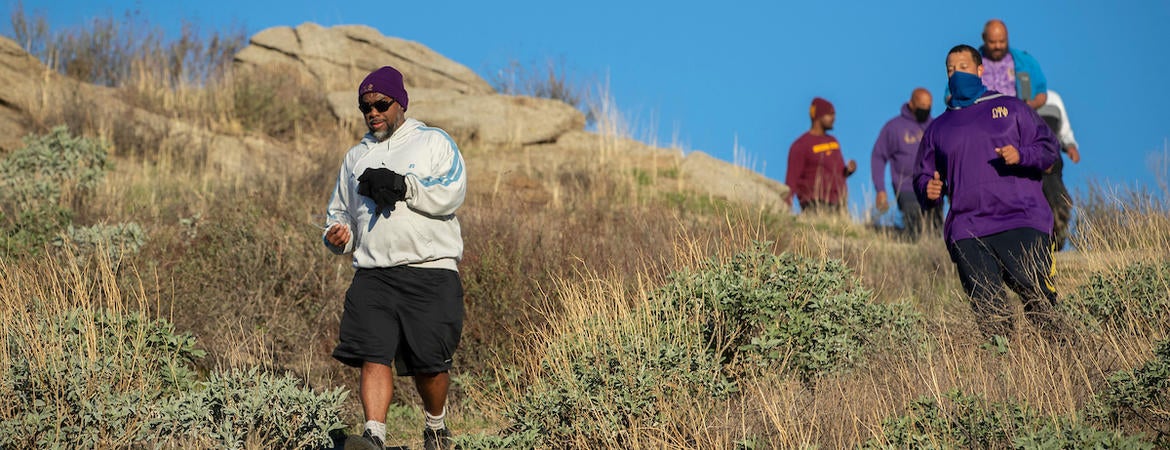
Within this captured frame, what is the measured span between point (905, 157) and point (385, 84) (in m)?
9.86

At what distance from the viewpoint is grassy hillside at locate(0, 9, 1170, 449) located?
5.96 meters

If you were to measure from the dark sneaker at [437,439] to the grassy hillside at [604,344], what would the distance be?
1.19 feet

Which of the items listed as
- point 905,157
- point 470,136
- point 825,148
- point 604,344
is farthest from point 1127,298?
point 470,136

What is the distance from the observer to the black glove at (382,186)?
6.33 meters

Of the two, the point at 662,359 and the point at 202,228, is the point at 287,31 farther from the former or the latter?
the point at 662,359

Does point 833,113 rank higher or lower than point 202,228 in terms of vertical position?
higher

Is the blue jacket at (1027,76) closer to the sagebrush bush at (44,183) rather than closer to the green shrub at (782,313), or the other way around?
the green shrub at (782,313)

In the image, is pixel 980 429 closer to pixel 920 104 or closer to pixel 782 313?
pixel 782 313

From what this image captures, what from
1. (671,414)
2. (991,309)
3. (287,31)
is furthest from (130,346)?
(287,31)

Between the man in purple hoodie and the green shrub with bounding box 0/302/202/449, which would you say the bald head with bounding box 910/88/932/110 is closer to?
the man in purple hoodie

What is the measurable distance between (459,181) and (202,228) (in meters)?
5.10

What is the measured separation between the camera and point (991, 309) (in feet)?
24.1

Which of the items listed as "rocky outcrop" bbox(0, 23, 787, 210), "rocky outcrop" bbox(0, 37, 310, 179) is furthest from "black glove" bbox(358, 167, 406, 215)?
"rocky outcrop" bbox(0, 37, 310, 179)

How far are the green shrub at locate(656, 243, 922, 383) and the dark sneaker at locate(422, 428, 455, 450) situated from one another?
52.8 inches
